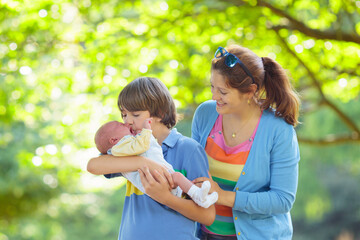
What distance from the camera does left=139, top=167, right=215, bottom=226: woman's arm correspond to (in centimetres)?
184

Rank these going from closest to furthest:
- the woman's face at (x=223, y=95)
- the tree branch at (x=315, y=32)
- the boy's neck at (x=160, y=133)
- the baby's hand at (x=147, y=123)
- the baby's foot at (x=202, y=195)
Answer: the baby's foot at (x=202, y=195), the baby's hand at (x=147, y=123), the boy's neck at (x=160, y=133), the woman's face at (x=223, y=95), the tree branch at (x=315, y=32)

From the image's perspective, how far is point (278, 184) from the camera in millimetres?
2111

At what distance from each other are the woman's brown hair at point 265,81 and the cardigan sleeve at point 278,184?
0.10 m

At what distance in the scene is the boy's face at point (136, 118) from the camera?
1.99m

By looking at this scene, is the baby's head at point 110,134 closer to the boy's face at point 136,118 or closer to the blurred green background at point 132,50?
the boy's face at point 136,118

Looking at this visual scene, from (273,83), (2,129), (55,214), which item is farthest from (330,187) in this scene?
(273,83)

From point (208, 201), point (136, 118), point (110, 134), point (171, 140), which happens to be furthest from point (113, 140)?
point (208, 201)

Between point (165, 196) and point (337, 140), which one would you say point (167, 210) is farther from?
point (337, 140)

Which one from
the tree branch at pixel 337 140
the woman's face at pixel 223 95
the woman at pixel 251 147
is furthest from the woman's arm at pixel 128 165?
the tree branch at pixel 337 140

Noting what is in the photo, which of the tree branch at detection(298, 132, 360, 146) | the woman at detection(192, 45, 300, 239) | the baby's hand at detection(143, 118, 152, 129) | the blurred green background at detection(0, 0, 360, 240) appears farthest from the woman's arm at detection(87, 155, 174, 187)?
the tree branch at detection(298, 132, 360, 146)

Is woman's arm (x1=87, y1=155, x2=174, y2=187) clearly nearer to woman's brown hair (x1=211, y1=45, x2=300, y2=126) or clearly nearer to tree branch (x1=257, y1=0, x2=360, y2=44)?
woman's brown hair (x1=211, y1=45, x2=300, y2=126)

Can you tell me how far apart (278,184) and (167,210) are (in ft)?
1.68

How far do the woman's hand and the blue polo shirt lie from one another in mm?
80

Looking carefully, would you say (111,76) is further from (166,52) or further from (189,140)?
(189,140)
